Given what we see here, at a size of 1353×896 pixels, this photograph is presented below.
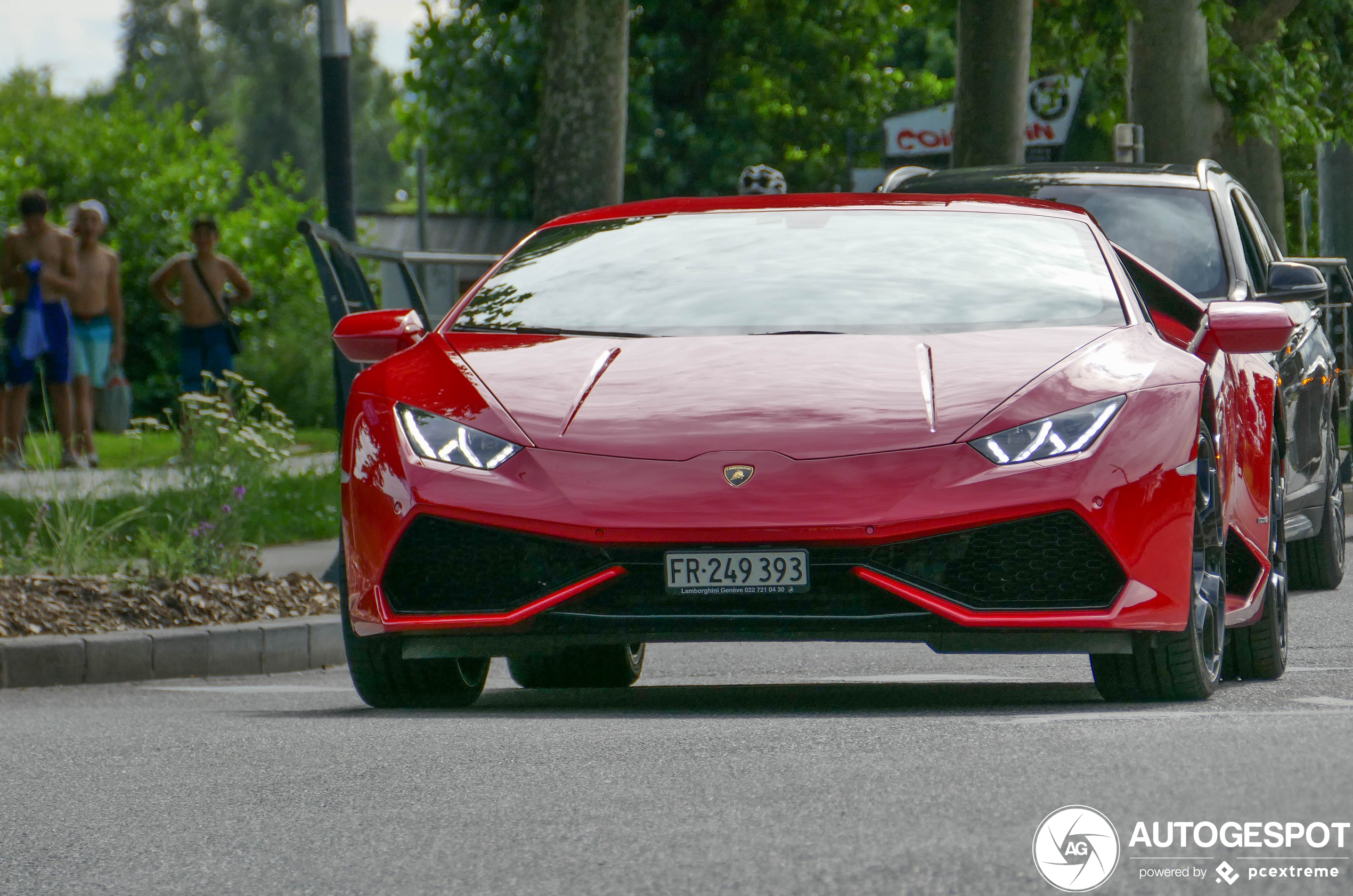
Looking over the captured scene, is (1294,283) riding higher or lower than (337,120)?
lower

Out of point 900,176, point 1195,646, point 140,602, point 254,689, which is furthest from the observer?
point 900,176

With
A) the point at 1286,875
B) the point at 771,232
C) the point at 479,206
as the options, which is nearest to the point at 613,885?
the point at 1286,875

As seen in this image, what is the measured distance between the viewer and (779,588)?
18.1 ft

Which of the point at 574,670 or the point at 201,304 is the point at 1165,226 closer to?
the point at 574,670

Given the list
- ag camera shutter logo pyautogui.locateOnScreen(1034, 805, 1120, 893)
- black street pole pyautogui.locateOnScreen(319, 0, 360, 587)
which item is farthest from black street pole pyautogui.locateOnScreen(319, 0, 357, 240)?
ag camera shutter logo pyautogui.locateOnScreen(1034, 805, 1120, 893)

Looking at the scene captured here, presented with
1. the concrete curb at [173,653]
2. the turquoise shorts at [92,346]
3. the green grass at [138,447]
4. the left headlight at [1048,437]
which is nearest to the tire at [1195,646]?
the left headlight at [1048,437]

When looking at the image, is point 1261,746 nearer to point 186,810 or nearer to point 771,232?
point 186,810

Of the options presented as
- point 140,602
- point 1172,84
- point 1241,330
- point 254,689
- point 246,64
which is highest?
point 246,64

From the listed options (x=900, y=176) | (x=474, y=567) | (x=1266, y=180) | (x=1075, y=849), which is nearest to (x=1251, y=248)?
(x=900, y=176)

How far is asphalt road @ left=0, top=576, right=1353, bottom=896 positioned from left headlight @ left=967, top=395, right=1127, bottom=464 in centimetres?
63

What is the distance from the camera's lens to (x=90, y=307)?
18.1 m

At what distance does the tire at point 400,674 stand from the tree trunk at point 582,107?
858cm

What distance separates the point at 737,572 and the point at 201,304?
13.0m

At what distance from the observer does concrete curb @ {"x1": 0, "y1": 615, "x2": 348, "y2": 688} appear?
8.77 m
